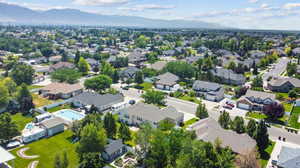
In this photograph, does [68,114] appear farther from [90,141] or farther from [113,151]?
[113,151]

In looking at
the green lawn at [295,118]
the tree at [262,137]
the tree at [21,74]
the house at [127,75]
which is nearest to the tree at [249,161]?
the tree at [262,137]

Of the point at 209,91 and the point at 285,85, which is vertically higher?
the point at 285,85

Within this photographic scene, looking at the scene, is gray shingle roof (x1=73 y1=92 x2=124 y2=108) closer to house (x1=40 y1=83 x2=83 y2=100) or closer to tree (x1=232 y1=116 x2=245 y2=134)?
house (x1=40 y1=83 x2=83 y2=100)

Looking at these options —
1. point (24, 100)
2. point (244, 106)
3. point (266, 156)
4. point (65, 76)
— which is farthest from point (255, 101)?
point (65, 76)

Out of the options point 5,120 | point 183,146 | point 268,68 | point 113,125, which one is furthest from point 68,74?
→ point 268,68

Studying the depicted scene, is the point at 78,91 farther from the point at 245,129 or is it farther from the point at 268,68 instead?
the point at 268,68

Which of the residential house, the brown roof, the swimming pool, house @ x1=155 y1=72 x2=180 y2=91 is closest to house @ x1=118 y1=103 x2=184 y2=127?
the swimming pool
